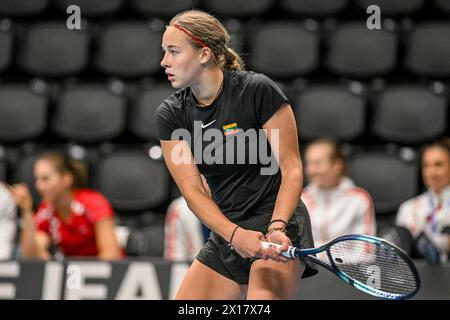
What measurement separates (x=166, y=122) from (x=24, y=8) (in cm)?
325

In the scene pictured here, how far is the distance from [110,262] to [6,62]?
6.52 feet

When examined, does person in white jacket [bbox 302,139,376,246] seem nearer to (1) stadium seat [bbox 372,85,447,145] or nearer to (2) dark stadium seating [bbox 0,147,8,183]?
(1) stadium seat [bbox 372,85,447,145]

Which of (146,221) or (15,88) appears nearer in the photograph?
(146,221)

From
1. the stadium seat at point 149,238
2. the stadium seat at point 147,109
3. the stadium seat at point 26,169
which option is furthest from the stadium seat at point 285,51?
the stadium seat at point 26,169

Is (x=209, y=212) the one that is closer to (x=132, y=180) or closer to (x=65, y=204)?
(x=65, y=204)

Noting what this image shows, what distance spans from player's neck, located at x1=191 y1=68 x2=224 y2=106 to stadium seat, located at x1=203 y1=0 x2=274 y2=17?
2782 mm

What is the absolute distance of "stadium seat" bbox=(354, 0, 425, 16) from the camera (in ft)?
17.7

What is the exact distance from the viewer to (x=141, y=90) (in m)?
5.20

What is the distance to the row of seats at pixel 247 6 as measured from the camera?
5.41m

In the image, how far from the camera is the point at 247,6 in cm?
548

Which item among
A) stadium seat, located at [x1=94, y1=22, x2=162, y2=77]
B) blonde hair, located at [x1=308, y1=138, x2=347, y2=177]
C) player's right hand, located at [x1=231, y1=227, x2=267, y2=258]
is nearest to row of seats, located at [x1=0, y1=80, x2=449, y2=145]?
stadium seat, located at [x1=94, y1=22, x2=162, y2=77]

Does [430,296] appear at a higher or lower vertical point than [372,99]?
lower
